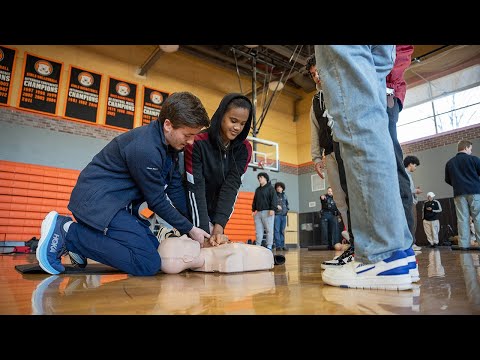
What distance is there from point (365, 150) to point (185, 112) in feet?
2.90

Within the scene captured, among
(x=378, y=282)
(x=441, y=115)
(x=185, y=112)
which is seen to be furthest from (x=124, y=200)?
(x=441, y=115)

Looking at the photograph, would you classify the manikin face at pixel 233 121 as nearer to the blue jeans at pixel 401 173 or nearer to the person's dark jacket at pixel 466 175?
the blue jeans at pixel 401 173

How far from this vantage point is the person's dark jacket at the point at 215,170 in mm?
1896

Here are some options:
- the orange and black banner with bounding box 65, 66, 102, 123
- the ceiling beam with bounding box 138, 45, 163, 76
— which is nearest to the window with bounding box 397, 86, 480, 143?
the ceiling beam with bounding box 138, 45, 163, 76

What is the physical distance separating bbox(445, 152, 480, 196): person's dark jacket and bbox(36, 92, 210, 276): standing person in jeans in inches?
150

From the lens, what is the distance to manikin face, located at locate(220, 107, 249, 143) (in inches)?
73.4

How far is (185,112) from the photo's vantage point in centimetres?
147

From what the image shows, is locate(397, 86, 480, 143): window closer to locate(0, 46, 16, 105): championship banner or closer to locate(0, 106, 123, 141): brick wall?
locate(0, 106, 123, 141): brick wall
